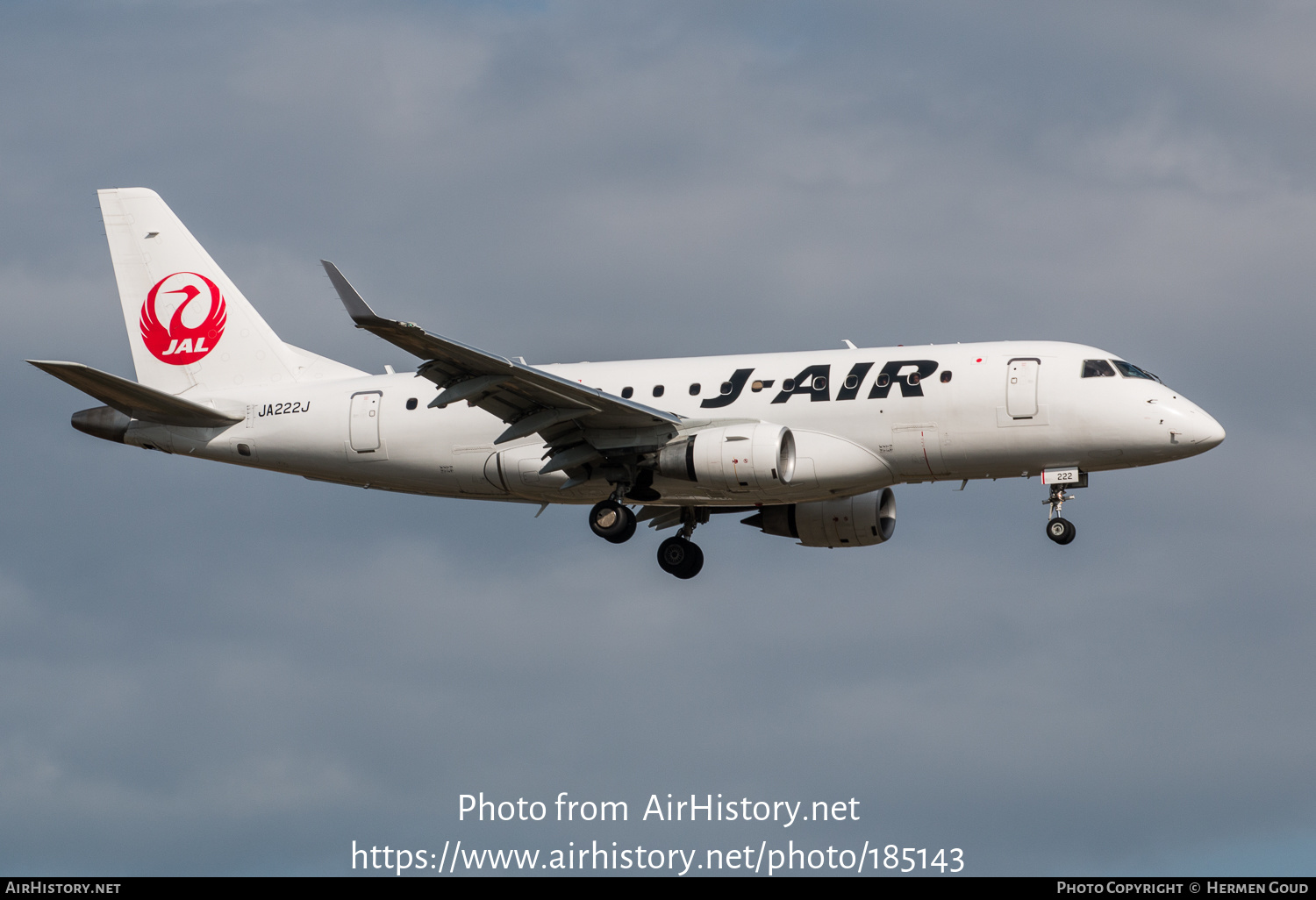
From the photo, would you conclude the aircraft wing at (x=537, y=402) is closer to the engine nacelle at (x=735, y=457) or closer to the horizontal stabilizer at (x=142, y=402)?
the engine nacelle at (x=735, y=457)

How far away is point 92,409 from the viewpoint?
4350cm

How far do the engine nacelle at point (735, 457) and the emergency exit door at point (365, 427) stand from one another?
778cm

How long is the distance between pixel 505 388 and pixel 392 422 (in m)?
5.17

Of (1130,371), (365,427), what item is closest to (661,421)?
(365,427)

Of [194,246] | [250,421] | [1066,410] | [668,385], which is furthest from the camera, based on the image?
[194,246]

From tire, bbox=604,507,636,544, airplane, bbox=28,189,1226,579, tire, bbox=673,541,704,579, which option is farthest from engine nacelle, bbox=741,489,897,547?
tire, bbox=604,507,636,544

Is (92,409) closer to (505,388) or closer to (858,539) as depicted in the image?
(505,388)

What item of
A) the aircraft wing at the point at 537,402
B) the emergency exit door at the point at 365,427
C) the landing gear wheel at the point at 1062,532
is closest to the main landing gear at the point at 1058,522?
the landing gear wheel at the point at 1062,532

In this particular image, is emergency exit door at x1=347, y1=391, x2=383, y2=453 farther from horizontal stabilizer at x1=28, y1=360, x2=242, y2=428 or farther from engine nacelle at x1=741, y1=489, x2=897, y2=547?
engine nacelle at x1=741, y1=489, x2=897, y2=547

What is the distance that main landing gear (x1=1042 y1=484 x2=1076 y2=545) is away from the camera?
38.2m

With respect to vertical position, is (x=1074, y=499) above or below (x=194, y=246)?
below

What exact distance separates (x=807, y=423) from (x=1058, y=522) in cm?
606

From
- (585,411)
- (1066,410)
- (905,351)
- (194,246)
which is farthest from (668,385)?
(194,246)

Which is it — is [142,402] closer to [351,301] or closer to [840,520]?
[351,301]
